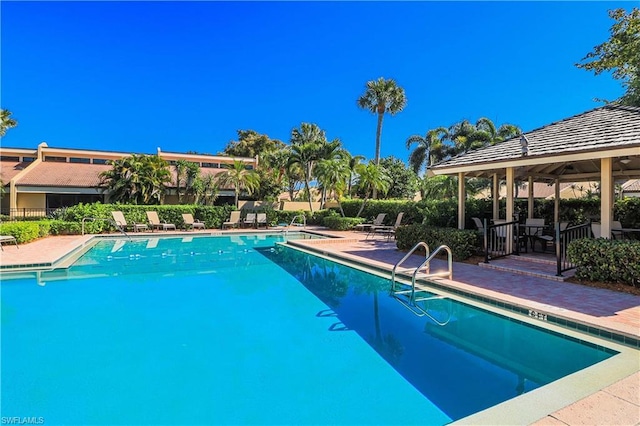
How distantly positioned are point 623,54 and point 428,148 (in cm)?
2457

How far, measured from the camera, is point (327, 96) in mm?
40406

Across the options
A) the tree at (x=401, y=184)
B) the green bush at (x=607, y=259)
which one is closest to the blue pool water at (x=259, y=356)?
the green bush at (x=607, y=259)

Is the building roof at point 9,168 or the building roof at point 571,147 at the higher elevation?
the building roof at point 9,168

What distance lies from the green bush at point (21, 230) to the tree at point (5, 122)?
A: 627 cm

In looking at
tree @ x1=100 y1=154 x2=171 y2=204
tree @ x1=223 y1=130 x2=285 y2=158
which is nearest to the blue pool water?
tree @ x1=100 y1=154 x2=171 y2=204

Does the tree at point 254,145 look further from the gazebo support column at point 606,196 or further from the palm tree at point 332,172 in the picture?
the gazebo support column at point 606,196

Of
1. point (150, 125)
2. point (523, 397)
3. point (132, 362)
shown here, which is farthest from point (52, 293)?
point (150, 125)

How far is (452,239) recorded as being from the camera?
1146cm

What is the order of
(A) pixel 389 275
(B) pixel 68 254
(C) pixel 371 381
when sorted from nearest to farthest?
1. (C) pixel 371 381
2. (A) pixel 389 275
3. (B) pixel 68 254

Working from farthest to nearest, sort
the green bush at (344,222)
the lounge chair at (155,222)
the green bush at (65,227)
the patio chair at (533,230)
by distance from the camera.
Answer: the green bush at (344,222)
the lounge chair at (155,222)
the green bush at (65,227)
the patio chair at (533,230)

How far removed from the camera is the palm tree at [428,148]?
38.6m

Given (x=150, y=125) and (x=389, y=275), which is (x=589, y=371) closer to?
(x=389, y=275)

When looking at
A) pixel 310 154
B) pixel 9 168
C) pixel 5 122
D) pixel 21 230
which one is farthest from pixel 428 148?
pixel 9 168

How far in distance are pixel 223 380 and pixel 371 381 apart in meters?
1.91
